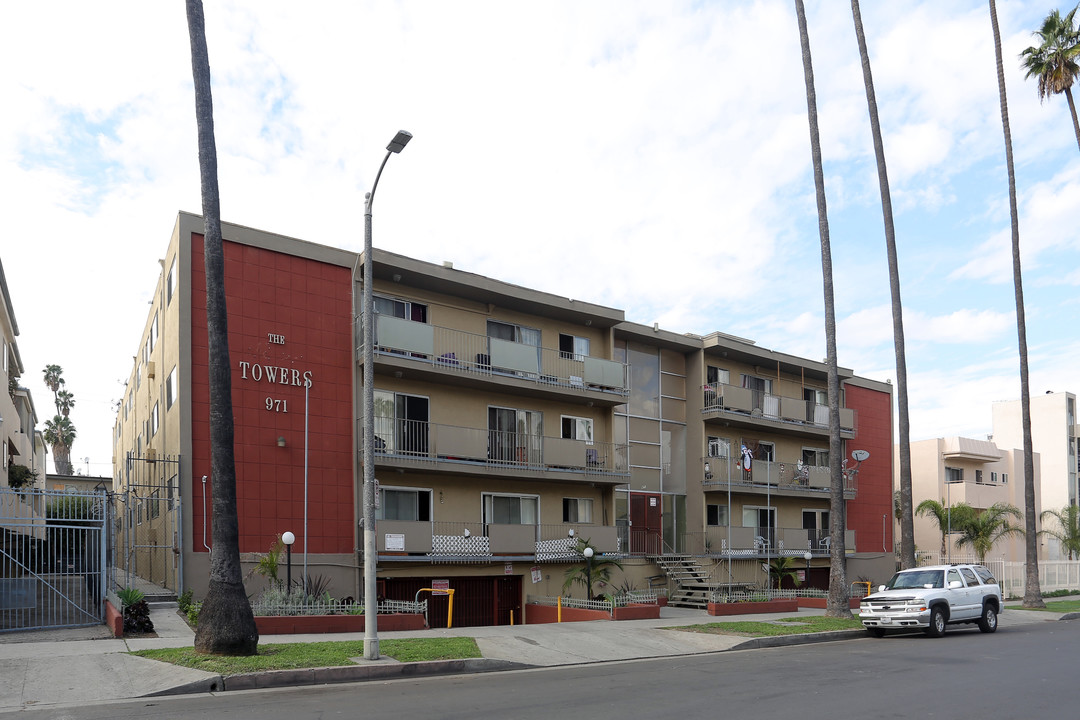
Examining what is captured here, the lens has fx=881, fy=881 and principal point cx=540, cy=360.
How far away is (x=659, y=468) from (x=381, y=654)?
62.5ft

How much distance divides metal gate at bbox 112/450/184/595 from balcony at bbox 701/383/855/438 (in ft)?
62.0

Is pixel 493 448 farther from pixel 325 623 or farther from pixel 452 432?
pixel 325 623

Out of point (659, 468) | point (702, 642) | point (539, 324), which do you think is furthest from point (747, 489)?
point (702, 642)

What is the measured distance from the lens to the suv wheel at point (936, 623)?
20.5 metres

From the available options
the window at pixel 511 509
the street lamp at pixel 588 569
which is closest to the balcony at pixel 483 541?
the window at pixel 511 509

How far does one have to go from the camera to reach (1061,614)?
29.4 metres

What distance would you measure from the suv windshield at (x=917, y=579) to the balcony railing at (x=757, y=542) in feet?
29.9

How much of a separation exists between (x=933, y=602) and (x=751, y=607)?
20.0 feet

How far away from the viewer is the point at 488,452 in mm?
25906

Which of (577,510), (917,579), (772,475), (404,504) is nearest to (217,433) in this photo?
(404,504)

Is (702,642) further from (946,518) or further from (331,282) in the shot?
(946,518)

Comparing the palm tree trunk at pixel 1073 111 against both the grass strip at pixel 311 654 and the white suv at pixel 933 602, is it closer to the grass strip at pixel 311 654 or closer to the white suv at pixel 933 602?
the white suv at pixel 933 602

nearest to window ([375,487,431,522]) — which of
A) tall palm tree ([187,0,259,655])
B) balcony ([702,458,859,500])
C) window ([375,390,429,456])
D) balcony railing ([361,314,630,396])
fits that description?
window ([375,390,429,456])

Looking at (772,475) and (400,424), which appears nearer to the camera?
(400,424)
